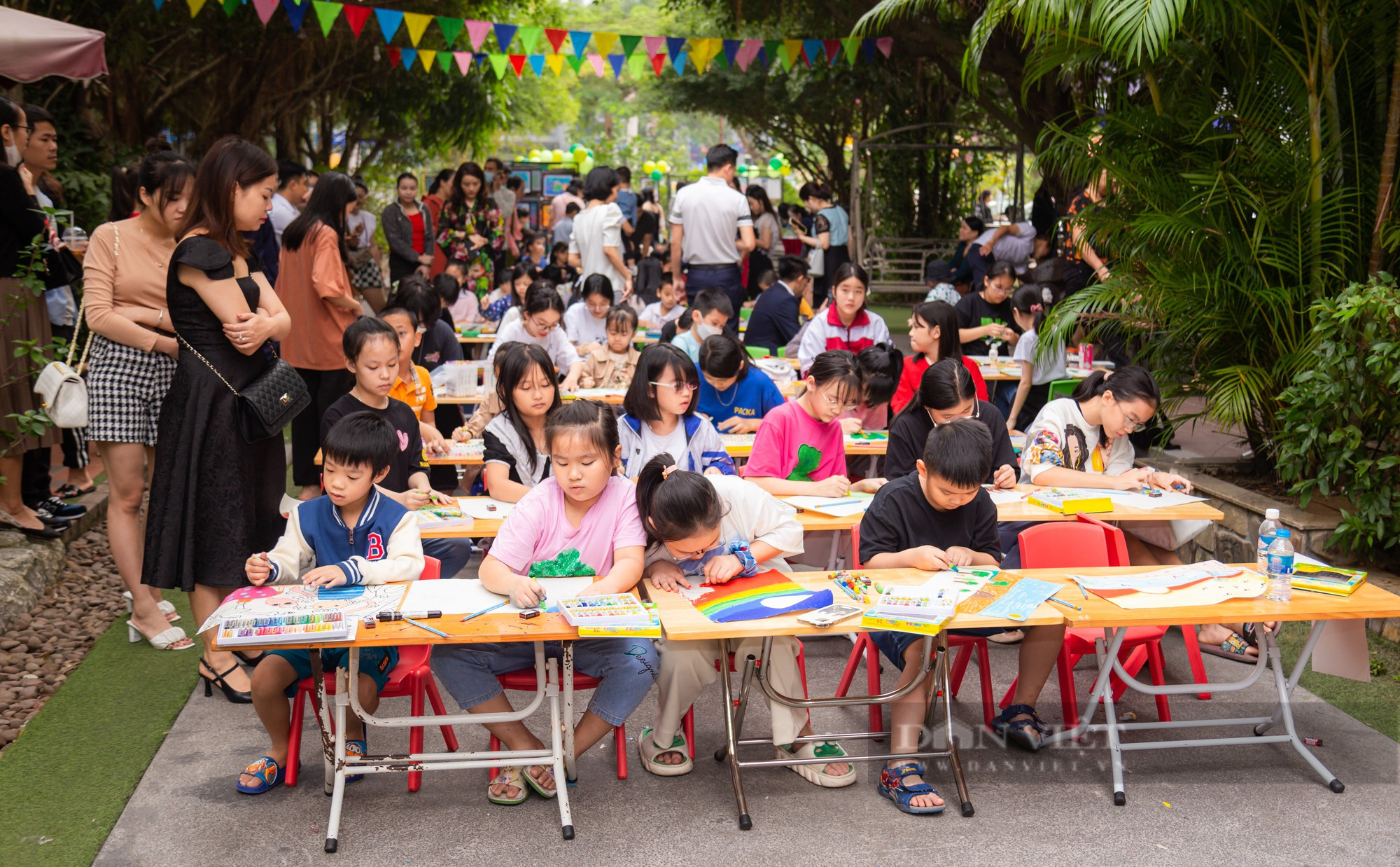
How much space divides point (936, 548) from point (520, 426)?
1852 millimetres

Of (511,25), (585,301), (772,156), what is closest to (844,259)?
(511,25)

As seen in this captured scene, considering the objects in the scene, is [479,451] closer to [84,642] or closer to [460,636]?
[84,642]

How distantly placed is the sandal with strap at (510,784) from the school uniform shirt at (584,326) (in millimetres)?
4872

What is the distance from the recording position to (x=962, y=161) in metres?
19.9

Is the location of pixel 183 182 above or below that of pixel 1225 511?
above

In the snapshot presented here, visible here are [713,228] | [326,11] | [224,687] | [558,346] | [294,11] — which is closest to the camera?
[224,687]

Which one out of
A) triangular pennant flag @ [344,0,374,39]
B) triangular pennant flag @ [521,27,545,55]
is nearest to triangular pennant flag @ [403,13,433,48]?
triangular pennant flag @ [344,0,374,39]

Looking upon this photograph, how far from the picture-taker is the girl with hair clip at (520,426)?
15.0 ft

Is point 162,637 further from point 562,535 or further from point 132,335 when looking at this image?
point 562,535

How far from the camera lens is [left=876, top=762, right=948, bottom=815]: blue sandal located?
11.3 feet

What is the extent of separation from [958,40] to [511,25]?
467 centimetres

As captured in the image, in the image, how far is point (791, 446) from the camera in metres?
4.84

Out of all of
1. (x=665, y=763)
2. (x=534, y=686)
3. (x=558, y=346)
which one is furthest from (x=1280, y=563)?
(x=558, y=346)

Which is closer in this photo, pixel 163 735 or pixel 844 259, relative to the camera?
pixel 163 735
